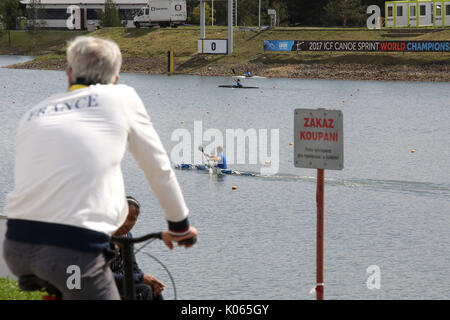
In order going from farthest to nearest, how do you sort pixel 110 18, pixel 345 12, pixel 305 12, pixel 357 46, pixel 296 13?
pixel 110 18, pixel 296 13, pixel 305 12, pixel 345 12, pixel 357 46

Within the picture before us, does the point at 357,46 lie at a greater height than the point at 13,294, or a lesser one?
greater

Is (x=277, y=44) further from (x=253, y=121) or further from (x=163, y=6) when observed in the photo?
(x=253, y=121)

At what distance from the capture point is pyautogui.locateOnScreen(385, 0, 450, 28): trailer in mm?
78875

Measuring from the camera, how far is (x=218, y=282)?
623 inches

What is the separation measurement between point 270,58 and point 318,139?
230 ft

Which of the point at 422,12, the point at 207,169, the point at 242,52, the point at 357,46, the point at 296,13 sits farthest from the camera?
the point at 296,13

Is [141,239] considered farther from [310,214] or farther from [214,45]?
[214,45]

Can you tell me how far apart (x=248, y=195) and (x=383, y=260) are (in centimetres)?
816

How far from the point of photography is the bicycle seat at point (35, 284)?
4.14 metres

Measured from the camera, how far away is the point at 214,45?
267ft

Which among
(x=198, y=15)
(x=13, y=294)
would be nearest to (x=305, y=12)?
(x=198, y=15)

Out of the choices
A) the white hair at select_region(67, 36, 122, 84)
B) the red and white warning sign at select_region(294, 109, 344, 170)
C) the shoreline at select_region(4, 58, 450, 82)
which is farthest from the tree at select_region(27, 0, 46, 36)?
the white hair at select_region(67, 36, 122, 84)

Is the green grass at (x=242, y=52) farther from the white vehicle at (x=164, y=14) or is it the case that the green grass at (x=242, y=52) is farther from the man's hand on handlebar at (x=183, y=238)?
the man's hand on handlebar at (x=183, y=238)

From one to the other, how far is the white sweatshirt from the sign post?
5.02 metres
